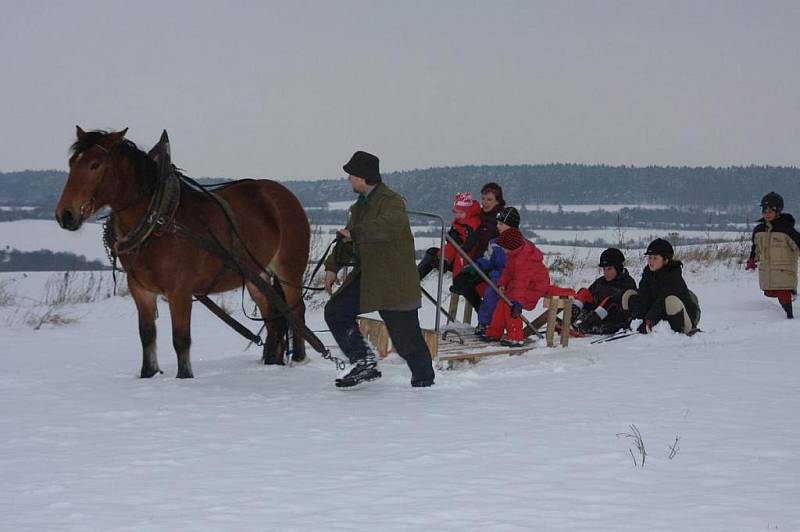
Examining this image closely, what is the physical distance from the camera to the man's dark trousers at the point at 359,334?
23.5 feet

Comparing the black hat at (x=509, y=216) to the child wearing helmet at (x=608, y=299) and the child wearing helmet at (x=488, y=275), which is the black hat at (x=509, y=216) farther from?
the child wearing helmet at (x=608, y=299)

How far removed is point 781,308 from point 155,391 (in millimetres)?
9862

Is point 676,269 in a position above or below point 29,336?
above

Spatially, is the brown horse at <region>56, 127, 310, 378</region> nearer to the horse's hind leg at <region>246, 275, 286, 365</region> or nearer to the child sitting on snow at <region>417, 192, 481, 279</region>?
the horse's hind leg at <region>246, 275, 286, 365</region>

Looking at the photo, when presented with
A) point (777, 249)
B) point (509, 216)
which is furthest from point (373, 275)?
point (777, 249)

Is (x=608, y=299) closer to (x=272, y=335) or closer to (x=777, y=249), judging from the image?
(x=777, y=249)

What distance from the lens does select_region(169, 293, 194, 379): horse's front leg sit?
754 cm

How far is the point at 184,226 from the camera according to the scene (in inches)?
296

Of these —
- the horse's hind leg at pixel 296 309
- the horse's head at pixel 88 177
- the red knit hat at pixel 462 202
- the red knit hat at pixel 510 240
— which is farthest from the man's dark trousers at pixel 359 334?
the red knit hat at pixel 462 202

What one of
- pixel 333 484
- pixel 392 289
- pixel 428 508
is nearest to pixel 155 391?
pixel 392 289

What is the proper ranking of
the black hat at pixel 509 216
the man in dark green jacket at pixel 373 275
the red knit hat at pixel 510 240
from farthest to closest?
the red knit hat at pixel 510 240
the black hat at pixel 509 216
the man in dark green jacket at pixel 373 275

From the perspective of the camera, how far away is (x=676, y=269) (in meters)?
10.1

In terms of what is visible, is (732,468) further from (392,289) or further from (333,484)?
(392,289)

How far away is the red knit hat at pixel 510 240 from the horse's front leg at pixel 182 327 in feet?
10.5
